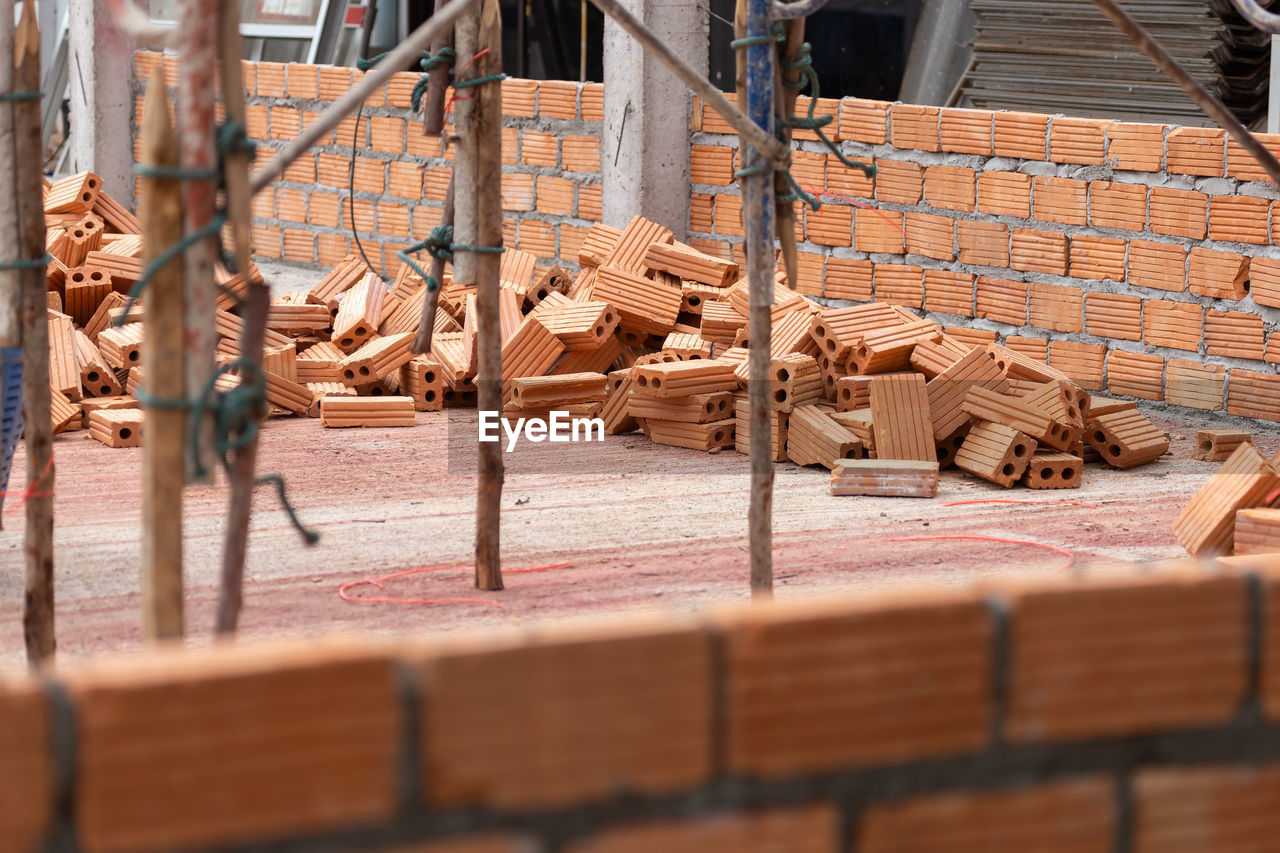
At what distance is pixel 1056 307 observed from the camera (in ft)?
30.9

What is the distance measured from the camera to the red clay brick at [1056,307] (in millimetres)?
9344

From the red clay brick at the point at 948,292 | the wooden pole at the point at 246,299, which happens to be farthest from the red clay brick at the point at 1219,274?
A: the wooden pole at the point at 246,299

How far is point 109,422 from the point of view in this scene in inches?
329

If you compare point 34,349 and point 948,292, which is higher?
point 34,349

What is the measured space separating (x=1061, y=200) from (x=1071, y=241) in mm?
240

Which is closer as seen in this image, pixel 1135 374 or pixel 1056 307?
pixel 1135 374

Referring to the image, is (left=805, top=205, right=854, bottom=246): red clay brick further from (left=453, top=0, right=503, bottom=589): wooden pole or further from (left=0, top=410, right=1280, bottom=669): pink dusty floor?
(left=453, top=0, right=503, bottom=589): wooden pole

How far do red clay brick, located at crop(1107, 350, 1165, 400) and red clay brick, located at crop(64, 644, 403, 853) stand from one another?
785 centimetres

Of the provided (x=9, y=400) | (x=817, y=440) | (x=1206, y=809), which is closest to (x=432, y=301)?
(x=9, y=400)

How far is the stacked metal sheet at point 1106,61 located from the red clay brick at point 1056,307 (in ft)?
6.42

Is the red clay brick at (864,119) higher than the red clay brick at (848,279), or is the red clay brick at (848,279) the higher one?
the red clay brick at (864,119)

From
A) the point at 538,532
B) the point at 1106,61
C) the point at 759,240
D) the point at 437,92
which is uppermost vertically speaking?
the point at 1106,61

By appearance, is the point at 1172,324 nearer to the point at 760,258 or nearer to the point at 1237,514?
the point at 1237,514

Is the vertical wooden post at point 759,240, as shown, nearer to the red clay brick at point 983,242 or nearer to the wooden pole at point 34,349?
the wooden pole at point 34,349
